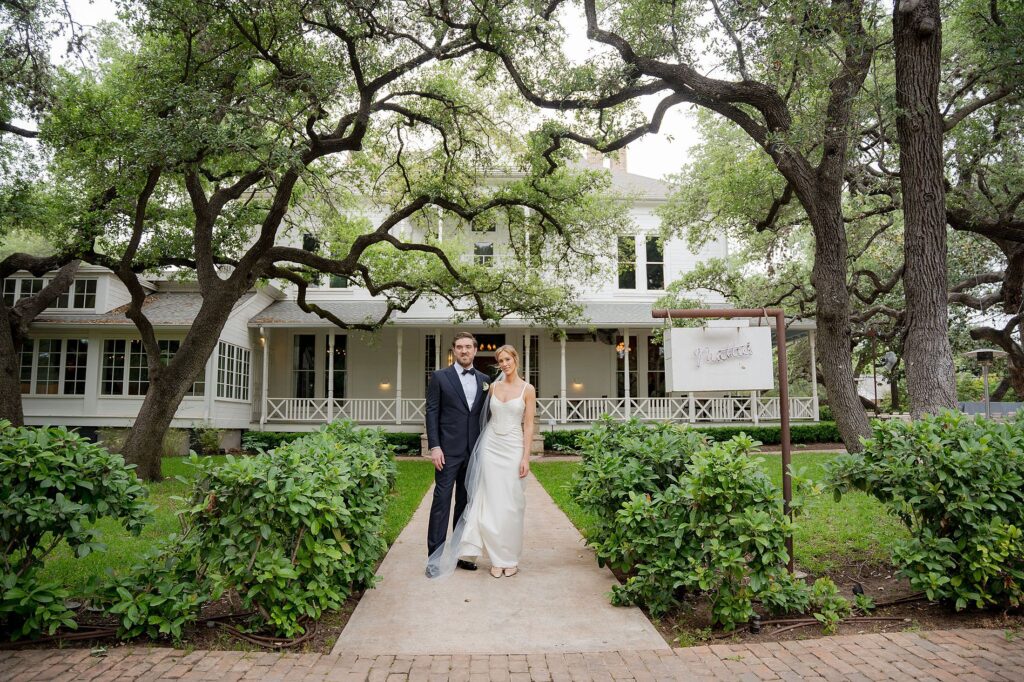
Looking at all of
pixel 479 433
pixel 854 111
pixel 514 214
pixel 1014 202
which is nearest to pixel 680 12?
pixel 854 111

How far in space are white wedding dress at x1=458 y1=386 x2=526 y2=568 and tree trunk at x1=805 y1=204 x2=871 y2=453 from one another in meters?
4.90

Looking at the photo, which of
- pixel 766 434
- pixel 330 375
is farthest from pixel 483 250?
pixel 766 434

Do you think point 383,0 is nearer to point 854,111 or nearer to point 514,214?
point 514,214

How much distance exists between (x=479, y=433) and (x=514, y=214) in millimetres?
8388

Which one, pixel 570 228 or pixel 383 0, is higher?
pixel 383 0

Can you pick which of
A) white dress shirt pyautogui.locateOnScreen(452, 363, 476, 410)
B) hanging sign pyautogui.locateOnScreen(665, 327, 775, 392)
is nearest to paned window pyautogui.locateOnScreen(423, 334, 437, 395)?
white dress shirt pyautogui.locateOnScreen(452, 363, 476, 410)

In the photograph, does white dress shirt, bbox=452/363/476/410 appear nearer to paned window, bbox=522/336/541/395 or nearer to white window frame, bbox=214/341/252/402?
white window frame, bbox=214/341/252/402

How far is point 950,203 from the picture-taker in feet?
41.8

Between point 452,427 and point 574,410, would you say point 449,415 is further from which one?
point 574,410

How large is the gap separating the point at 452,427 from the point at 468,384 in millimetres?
428

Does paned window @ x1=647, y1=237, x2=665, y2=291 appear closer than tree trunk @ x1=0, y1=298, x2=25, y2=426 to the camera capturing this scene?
No

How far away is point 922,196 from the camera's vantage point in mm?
7316

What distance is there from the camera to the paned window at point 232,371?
58.6 ft

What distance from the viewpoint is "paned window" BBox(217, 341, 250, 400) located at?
58.6 feet
